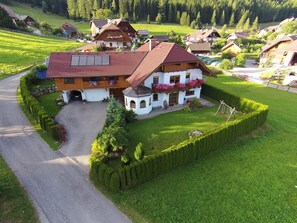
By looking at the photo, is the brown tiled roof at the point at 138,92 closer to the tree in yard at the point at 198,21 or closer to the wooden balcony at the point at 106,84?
the wooden balcony at the point at 106,84

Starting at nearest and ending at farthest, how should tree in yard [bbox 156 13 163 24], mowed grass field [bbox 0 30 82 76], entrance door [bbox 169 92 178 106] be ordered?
1. entrance door [bbox 169 92 178 106]
2. mowed grass field [bbox 0 30 82 76]
3. tree in yard [bbox 156 13 163 24]

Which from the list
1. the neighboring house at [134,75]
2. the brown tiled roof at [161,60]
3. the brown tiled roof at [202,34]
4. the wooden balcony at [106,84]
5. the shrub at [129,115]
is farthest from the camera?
the brown tiled roof at [202,34]

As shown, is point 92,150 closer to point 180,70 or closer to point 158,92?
point 158,92

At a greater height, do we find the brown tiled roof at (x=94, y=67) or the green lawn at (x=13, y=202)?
the brown tiled roof at (x=94, y=67)

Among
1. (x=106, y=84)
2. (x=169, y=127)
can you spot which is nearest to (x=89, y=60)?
(x=106, y=84)

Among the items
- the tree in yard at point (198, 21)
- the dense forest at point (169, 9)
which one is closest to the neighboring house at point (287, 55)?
the dense forest at point (169, 9)

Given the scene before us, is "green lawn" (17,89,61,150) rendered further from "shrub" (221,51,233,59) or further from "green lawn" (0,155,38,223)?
"shrub" (221,51,233,59)

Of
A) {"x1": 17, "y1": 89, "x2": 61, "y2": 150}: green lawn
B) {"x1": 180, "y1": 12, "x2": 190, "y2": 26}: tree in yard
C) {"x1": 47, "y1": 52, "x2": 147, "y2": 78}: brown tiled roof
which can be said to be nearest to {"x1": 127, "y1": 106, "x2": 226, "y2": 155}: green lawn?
{"x1": 17, "y1": 89, "x2": 61, "y2": 150}: green lawn
